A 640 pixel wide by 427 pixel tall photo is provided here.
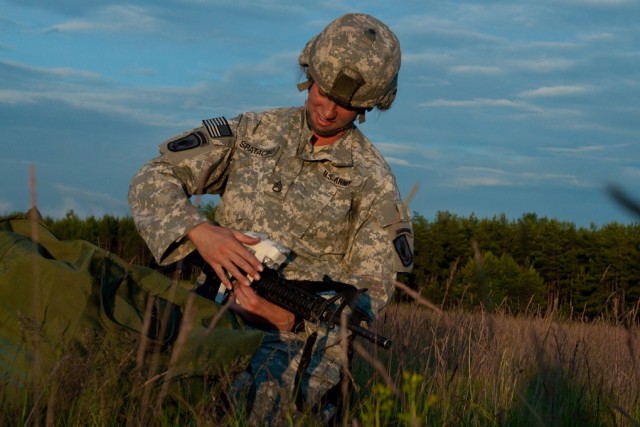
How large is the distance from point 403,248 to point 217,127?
1.21 metres

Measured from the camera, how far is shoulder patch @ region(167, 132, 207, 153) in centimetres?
414

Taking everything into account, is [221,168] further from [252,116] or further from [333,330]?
[333,330]

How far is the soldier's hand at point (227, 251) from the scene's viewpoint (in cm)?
356

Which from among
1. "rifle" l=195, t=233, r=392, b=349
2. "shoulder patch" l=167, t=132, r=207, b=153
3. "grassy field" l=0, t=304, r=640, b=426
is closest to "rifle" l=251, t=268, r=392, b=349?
"rifle" l=195, t=233, r=392, b=349

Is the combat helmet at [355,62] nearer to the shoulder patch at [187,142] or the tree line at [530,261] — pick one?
the shoulder patch at [187,142]

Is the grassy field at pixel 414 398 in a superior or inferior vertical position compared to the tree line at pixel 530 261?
inferior

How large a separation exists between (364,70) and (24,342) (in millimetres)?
2126

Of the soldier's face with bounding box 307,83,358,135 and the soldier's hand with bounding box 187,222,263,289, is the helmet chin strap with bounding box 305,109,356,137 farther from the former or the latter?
the soldier's hand with bounding box 187,222,263,289

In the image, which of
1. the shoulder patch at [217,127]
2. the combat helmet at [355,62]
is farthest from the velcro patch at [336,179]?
the shoulder patch at [217,127]

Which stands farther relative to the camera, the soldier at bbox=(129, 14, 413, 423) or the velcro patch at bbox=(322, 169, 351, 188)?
the velcro patch at bbox=(322, 169, 351, 188)

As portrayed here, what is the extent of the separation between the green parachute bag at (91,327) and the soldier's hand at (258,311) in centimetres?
25

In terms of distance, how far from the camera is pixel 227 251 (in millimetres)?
3572

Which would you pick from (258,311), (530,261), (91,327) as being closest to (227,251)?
(258,311)

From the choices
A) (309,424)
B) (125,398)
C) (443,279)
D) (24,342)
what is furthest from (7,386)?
(443,279)
